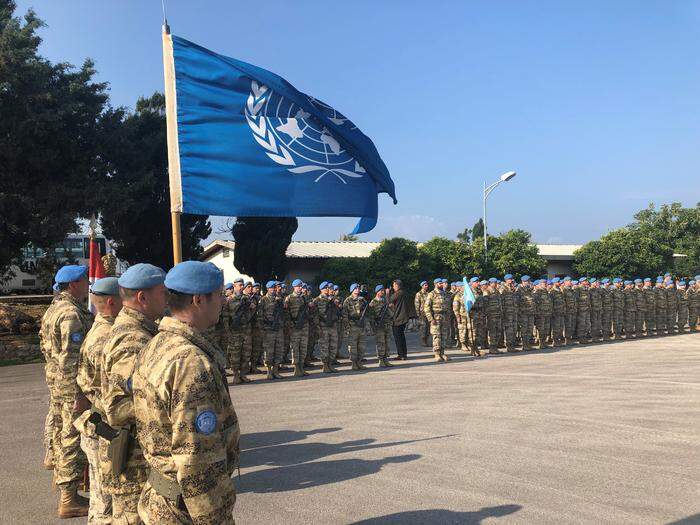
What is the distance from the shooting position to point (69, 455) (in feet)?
16.4

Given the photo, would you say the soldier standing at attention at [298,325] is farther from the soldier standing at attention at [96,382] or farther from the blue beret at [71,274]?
the soldier standing at attention at [96,382]

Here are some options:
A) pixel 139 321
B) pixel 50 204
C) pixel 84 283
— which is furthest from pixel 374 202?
pixel 50 204

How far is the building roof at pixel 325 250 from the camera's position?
101ft

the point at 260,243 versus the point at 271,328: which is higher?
the point at 260,243

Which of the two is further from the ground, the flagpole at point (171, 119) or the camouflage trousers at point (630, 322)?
the flagpole at point (171, 119)

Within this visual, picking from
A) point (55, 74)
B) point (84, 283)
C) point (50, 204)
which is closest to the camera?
point (84, 283)

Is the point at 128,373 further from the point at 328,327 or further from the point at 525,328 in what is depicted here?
the point at 525,328

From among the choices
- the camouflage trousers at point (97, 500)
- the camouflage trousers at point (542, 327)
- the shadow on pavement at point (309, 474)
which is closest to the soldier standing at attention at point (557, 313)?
the camouflage trousers at point (542, 327)

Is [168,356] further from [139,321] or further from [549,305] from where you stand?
[549,305]

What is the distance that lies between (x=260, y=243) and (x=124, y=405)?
73.0 ft

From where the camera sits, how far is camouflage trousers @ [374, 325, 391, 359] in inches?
547

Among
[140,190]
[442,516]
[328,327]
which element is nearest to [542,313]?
[328,327]

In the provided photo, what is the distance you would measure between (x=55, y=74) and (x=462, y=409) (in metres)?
17.0

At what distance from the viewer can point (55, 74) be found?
18.8 m
